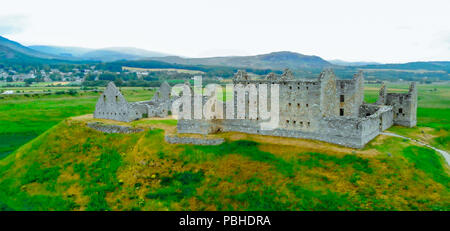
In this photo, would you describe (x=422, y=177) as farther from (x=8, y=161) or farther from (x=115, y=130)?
(x=8, y=161)

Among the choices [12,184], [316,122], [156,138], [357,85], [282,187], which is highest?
[357,85]

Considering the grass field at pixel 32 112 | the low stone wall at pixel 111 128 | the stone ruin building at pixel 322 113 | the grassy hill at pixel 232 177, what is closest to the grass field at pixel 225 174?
the grassy hill at pixel 232 177

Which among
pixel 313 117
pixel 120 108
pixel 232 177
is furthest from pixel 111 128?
pixel 313 117

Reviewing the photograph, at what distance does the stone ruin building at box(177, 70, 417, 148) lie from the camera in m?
34.0

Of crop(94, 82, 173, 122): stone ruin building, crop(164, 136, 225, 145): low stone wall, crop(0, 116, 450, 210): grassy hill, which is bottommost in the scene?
crop(0, 116, 450, 210): grassy hill

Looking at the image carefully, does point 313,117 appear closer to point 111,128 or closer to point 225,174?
point 225,174

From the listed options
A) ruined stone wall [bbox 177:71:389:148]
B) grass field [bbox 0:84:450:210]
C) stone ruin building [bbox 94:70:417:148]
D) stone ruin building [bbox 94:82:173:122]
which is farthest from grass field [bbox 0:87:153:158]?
ruined stone wall [bbox 177:71:389:148]

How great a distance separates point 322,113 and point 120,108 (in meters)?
29.7

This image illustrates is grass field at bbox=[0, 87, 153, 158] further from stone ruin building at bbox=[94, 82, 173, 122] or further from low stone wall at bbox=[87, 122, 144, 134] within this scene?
stone ruin building at bbox=[94, 82, 173, 122]

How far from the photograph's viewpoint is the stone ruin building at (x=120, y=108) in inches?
1843

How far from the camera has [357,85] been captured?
4147cm

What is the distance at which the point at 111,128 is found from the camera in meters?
43.8
